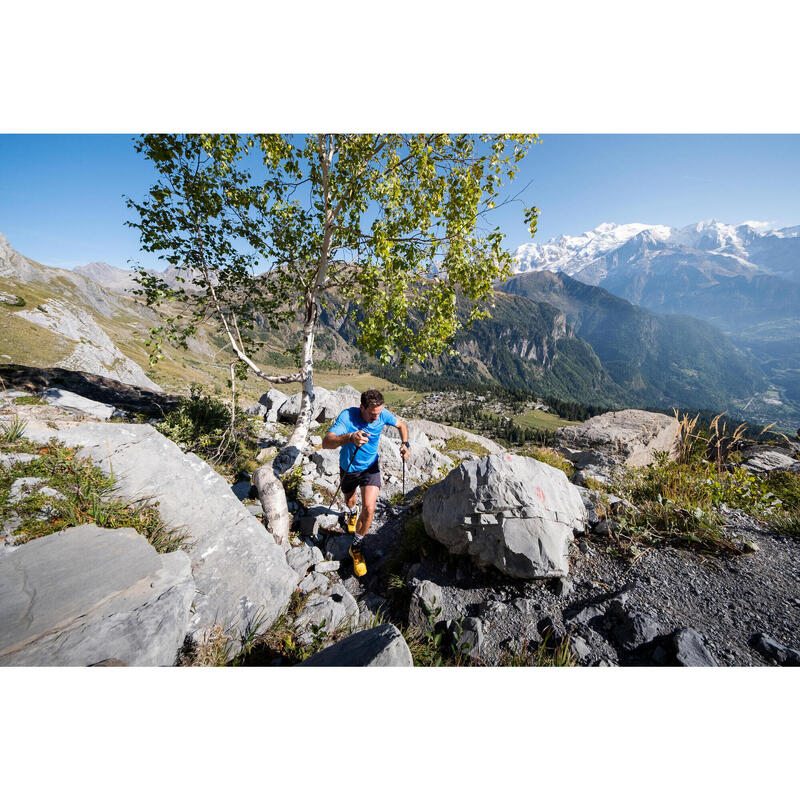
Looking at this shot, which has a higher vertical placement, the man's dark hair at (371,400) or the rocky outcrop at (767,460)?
the man's dark hair at (371,400)

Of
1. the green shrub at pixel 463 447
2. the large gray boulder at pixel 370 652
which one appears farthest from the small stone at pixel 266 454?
the green shrub at pixel 463 447

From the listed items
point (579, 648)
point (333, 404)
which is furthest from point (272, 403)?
point (579, 648)

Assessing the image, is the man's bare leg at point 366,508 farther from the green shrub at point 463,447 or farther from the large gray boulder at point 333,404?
the large gray boulder at point 333,404

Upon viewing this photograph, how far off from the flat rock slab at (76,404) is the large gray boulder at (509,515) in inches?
355

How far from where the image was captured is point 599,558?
4945mm

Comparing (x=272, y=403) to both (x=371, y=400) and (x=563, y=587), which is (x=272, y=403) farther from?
(x=563, y=587)

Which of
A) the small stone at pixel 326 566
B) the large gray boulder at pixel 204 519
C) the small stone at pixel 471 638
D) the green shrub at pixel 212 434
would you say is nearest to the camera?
the small stone at pixel 471 638

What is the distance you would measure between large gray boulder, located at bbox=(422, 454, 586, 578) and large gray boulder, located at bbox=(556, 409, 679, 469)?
684cm

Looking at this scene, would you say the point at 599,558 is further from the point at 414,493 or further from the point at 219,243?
the point at 219,243

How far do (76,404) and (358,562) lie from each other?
29.4ft

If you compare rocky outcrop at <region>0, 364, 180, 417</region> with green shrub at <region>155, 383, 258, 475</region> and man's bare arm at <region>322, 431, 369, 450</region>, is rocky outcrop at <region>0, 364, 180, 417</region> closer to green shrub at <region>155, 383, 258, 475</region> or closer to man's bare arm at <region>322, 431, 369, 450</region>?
green shrub at <region>155, 383, 258, 475</region>

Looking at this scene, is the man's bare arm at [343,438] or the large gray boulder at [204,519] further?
the man's bare arm at [343,438]

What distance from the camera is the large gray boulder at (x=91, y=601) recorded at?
9.96 ft

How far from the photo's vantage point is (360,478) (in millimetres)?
6500
